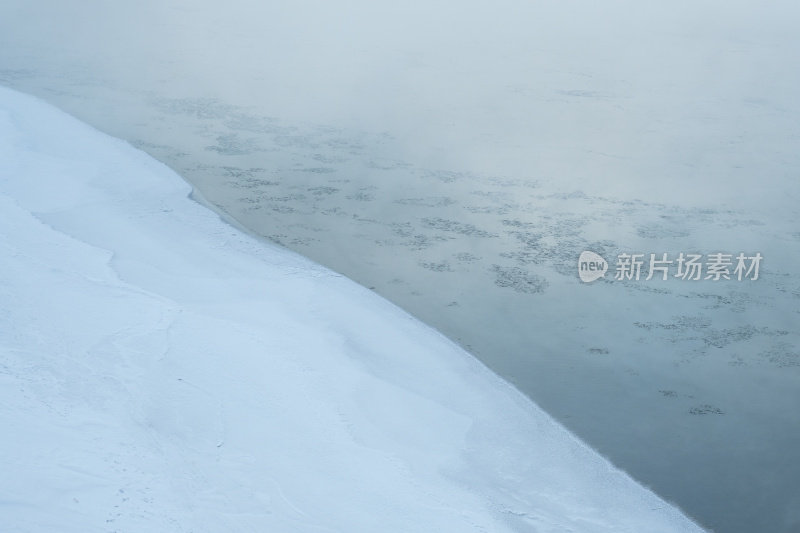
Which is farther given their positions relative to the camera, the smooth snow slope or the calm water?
the calm water

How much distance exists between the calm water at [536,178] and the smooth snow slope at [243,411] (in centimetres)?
25

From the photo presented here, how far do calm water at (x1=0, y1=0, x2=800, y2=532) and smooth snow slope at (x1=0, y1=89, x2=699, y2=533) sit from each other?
0.25 metres

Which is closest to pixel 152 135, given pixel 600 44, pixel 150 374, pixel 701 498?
pixel 150 374

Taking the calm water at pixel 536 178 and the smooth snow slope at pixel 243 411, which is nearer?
the smooth snow slope at pixel 243 411

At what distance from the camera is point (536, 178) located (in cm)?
504

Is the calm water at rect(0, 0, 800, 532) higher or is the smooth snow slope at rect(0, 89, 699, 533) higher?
the calm water at rect(0, 0, 800, 532)

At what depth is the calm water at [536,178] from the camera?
3.11m

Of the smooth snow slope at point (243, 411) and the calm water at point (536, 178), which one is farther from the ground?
the calm water at point (536, 178)

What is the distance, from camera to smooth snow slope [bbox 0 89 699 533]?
233cm

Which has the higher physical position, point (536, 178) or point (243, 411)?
point (536, 178)

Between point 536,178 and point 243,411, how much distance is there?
2.81 m

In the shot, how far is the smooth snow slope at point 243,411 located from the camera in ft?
7.63

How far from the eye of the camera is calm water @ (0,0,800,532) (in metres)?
3.11

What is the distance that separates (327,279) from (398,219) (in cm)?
84
